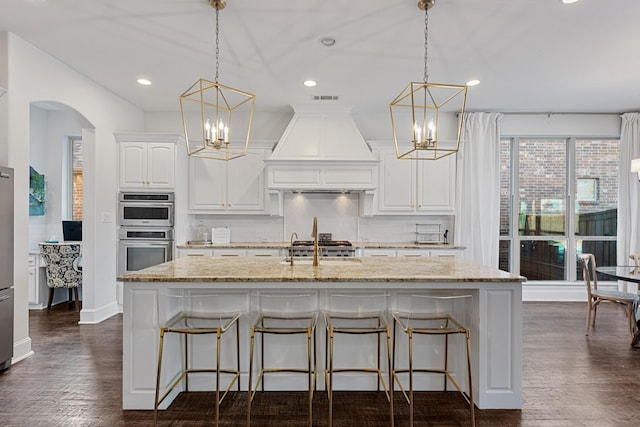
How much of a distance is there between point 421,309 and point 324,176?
9.54 ft

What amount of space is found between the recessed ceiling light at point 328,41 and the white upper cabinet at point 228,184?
2344mm

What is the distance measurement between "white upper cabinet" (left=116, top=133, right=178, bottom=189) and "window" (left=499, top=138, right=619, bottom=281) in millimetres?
5048

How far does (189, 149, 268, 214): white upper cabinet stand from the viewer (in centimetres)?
564

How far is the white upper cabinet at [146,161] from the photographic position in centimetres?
515

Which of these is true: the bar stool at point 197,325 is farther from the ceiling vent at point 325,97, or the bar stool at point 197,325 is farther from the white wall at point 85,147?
the ceiling vent at point 325,97

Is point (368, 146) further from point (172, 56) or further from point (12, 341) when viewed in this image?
point (12, 341)

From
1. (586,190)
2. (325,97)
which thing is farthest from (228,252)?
(586,190)

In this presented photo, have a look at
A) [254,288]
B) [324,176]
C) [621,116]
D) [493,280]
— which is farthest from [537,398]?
[621,116]

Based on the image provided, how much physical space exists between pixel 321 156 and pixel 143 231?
260 cm

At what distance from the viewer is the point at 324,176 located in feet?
17.7

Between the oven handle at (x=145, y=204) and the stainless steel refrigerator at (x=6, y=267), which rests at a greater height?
the oven handle at (x=145, y=204)

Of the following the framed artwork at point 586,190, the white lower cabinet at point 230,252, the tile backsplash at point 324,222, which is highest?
the framed artwork at point 586,190

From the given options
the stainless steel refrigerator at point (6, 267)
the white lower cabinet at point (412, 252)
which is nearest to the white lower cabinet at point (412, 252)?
the white lower cabinet at point (412, 252)

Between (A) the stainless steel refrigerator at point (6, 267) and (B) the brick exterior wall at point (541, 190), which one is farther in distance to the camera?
(B) the brick exterior wall at point (541, 190)
